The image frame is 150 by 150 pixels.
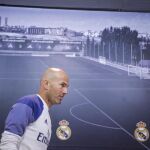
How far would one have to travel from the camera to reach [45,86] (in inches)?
57.3

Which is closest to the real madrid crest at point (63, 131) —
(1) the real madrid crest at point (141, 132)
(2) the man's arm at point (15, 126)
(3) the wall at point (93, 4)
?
(1) the real madrid crest at point (141, 132)

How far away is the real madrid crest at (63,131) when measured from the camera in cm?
273

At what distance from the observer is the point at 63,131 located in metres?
2.74

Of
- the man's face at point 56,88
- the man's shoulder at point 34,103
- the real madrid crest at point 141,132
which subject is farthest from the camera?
the real madrid crest at point 141,132

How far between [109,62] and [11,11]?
1.07 m

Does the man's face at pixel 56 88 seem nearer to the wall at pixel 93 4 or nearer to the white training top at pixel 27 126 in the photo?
the white training top at pixel 27 126

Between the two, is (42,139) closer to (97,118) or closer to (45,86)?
(45,86)

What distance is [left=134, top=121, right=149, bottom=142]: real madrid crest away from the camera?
2.84 m

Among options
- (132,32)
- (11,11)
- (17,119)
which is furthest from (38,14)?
(17,119)

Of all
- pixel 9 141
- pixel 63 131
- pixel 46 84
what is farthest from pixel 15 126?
pixel 63 131

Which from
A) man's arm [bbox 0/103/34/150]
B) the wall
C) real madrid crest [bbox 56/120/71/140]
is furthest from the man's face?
the wall

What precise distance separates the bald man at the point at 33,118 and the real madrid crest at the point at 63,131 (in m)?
1.29

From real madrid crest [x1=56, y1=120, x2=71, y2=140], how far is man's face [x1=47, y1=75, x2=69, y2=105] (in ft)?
4.29

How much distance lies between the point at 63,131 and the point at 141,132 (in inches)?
29.0
